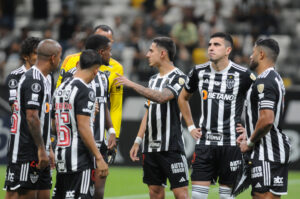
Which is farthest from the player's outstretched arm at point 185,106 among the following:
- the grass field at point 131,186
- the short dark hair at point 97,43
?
the grass field at point 131,186

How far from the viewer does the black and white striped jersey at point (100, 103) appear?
7.90 m

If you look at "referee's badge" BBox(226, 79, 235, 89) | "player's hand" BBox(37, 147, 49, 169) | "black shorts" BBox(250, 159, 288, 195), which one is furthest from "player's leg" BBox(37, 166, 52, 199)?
"referee's badge" BBox(226, 79, 235, 89)

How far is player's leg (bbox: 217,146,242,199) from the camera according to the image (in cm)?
802

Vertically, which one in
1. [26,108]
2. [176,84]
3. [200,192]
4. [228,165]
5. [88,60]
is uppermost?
[88,60]

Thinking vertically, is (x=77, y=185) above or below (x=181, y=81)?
below

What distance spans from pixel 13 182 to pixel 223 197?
2672 mm

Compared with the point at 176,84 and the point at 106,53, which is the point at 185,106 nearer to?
the point at 176,84

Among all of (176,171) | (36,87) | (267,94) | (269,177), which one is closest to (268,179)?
(269,177)

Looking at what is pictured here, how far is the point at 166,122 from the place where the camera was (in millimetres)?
8375

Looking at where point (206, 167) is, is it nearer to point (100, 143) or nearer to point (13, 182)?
point (100, 143)

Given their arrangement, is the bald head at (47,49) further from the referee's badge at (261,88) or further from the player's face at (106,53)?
the referee's badge at (261,88)

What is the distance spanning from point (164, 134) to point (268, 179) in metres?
1.70

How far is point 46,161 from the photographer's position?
7.06 meters

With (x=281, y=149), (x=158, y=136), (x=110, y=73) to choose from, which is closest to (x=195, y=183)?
(x=158, y=136)
